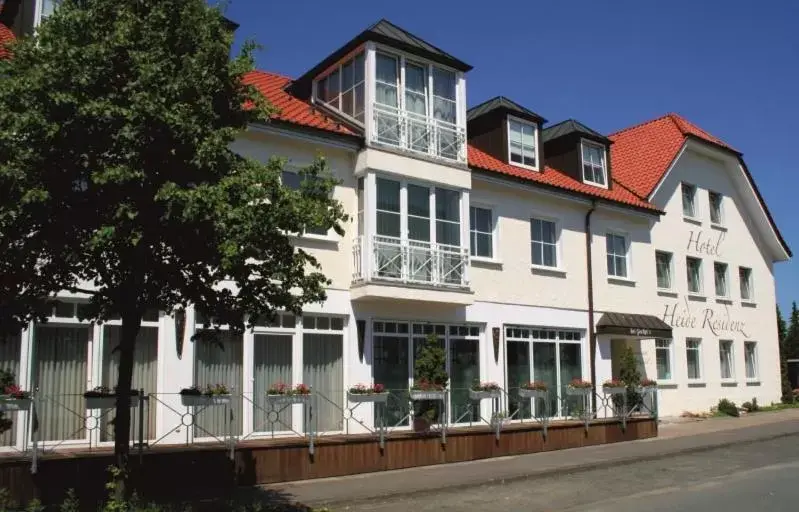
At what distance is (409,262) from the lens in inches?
691

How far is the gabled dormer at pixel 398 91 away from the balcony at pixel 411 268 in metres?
2.25

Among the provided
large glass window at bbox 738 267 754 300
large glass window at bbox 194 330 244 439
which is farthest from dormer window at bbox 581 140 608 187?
large glass window at bbox 194 330 244 439

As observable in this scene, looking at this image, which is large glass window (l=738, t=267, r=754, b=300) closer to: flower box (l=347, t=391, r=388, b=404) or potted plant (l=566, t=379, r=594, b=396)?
potted plant (l=566, t=379, r=594, b=396)

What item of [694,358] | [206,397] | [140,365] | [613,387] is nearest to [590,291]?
[613,387]

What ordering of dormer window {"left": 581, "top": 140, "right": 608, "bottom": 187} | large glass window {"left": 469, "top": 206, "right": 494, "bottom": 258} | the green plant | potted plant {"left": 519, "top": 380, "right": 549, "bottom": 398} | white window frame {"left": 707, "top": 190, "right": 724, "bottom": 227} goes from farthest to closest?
white window frame {"left": 707, "top": 190, "right": 724, "bottom": 227}
dormer window {"left": 581, "top": 140, "right": 608, "bottom": 187}
large glass window {"left": 469, "top": 206, "right": 494, "bottom": 258}
potted plant {"left": 519, "top": 380, "right": 549, "bottom": 398}
the green plant

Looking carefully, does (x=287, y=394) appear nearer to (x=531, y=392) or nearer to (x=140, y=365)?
(x=140, y=365)

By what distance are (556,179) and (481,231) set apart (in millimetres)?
3839

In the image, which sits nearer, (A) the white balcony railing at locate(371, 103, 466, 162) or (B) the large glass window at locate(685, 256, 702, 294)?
(A) the white balcony railing at locate(371, 103, 466, 162)

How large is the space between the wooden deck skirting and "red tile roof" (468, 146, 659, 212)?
680cm

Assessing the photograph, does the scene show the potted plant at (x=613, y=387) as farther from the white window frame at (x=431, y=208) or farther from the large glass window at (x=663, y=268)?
the large glass window at (x=663, y=268)

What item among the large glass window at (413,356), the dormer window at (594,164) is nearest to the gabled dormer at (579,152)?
the dormer window at (594,164)

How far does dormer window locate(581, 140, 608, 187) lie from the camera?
80.1ft

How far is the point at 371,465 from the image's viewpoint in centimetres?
1450

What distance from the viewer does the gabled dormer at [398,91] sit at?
59.2 feet
